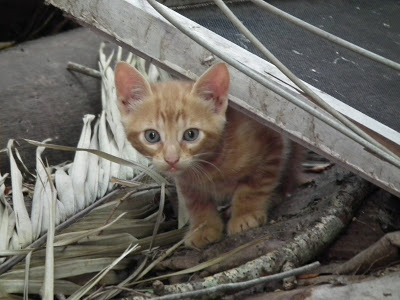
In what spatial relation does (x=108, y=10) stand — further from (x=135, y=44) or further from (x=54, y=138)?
(x=54, y=138)

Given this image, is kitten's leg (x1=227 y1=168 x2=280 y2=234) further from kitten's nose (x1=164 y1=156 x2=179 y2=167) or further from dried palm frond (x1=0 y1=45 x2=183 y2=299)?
kitten's nose (x1=164 y1=156 x2=179 y2=167)

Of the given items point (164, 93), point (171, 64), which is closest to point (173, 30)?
point (171, 64)

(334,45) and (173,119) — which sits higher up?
(334,45)

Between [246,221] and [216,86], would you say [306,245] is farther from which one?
[216,86]

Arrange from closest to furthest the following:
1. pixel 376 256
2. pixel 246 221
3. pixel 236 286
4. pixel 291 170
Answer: pixel 236 286, pixel 376 256, pixel 246 221, pixel 291 170

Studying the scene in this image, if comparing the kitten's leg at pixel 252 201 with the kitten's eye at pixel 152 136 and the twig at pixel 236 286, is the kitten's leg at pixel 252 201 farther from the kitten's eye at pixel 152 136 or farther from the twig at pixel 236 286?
the twig at pixel 236 286

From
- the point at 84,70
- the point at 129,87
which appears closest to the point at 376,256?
the point at 129,87

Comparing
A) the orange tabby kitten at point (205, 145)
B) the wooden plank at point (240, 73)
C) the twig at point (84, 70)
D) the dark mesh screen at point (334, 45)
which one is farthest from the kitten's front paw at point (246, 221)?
the twig at point (84, 70)
